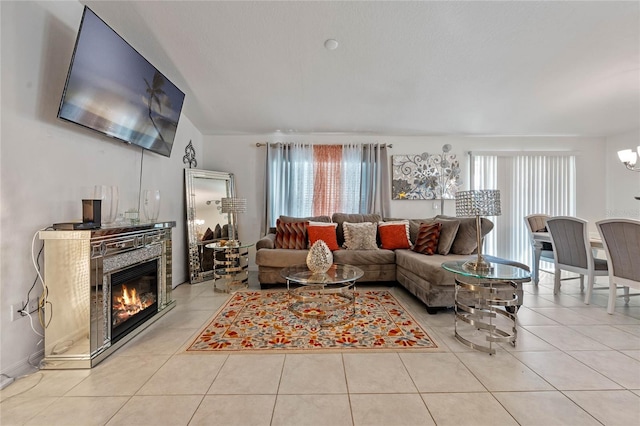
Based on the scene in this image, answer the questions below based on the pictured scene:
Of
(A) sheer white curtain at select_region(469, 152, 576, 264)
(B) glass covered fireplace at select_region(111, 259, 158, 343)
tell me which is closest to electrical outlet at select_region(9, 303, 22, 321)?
(B) glass covered fireplace at select_region(111, 259, 158, 343)

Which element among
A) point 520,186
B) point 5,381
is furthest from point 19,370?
point 520,186

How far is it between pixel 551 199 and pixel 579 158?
0.89 metres

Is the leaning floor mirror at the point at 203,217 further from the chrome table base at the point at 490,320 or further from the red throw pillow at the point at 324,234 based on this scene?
the chrome table base at the point at 490,320

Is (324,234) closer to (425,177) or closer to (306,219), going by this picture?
(306,219)

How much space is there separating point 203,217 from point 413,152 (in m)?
3.66

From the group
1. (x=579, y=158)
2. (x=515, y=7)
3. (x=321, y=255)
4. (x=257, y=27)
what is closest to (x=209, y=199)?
(x=321, y=255)

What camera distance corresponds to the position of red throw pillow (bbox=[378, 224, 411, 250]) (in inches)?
149

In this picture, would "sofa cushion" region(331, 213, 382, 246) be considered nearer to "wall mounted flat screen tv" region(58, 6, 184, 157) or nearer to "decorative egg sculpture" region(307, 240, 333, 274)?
"decorative egg sculpture" region(307, 240, 333, 274)

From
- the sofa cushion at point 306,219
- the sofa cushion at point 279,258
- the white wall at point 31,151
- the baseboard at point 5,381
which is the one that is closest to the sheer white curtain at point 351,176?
the sofa cushion at point 306,219

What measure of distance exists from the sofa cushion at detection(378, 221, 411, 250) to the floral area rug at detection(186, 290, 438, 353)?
105cm

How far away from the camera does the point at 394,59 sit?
2520 mm

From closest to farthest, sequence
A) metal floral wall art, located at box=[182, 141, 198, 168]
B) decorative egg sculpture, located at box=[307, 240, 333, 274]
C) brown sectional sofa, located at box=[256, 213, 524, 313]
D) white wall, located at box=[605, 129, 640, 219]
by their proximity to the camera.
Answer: decorative egg sculpture, located at box=[307, 240, 333, 274]
brown sectional sofa, located at box=[256, 213, 524, 313]
metal floral wall art, located at box=[182, 141, 198, 168]
white wall, located at box=[605, 129, 640, 219]

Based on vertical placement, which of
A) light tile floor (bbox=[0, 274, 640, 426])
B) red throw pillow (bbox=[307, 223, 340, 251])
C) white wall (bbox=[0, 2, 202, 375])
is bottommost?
light tile floor (bbox=[0, 274, 640, 426])

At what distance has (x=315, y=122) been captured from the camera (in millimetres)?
4055
